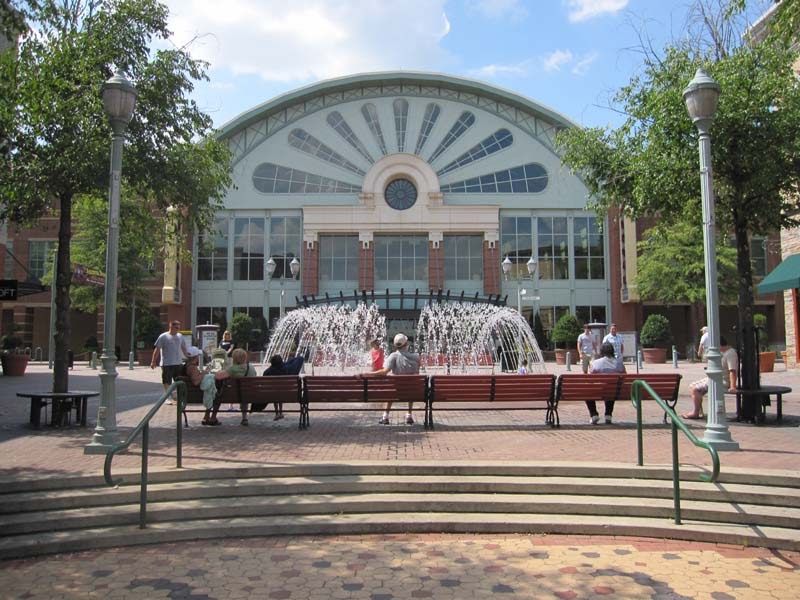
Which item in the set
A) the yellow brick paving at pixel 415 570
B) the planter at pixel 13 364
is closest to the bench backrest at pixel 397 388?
the yellow brick paving at pixel 415 570

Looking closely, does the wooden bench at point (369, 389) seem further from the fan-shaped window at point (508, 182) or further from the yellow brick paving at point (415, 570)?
the fan-shaped window at point (508, 182)

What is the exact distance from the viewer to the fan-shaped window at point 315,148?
45906mm

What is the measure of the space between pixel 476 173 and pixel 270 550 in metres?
42.1

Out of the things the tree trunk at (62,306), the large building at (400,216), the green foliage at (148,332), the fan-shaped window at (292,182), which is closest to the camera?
the tree trunk at (62,306)

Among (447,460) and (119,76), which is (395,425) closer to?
(447,460)

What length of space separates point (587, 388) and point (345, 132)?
3890cm

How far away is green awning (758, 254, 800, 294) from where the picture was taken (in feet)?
58.6

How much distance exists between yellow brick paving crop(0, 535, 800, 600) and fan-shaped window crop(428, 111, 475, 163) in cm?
4197

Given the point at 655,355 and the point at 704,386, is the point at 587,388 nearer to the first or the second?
the point at 704,386

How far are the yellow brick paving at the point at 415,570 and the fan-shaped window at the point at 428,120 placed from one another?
42.3 metres

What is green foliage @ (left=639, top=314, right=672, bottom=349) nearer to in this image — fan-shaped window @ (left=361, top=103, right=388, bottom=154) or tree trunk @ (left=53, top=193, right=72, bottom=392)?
fan-shaped window @ (left=361, top=103, right=388, bottom=154)

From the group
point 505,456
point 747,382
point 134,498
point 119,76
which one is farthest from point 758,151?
point 134,498

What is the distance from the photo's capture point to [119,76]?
873 cm

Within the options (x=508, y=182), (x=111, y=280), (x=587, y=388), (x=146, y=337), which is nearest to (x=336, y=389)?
(x=111, y=280)
